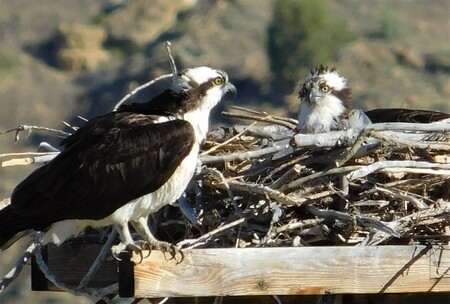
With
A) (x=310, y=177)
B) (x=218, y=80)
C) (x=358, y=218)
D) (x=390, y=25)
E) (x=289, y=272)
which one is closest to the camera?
(x=289, y=272)

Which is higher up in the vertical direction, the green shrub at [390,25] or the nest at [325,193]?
the green shrub at [390,25]

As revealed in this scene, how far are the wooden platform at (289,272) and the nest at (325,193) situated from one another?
17 cm

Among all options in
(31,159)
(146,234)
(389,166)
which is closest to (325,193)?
(389,166)

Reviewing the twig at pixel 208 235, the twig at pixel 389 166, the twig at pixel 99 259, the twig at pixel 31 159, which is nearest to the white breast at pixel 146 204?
the twig at pixel 99 259

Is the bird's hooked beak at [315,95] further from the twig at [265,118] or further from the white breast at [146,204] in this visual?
the white breast at [146,204]

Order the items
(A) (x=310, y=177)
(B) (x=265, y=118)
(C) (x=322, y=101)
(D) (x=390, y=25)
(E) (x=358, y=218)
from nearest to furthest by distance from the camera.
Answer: (E) (x=358, y=218)
(A) (x=310, y=177)
(B) (x=265, y=118)
(C) (x=322, y=101)
(D) (x=390, y=25)

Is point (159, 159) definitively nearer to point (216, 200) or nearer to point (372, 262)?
point (216, 200)

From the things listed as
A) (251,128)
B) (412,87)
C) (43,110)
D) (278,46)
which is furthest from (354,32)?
(251,128)

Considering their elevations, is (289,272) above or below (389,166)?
below

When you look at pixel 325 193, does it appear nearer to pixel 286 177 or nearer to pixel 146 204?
pixel 286 177

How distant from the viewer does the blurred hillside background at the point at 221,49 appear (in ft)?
113

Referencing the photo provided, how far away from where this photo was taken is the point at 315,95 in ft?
25.8

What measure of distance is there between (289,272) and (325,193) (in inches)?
33.5

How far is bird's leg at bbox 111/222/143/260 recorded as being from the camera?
5.97m
